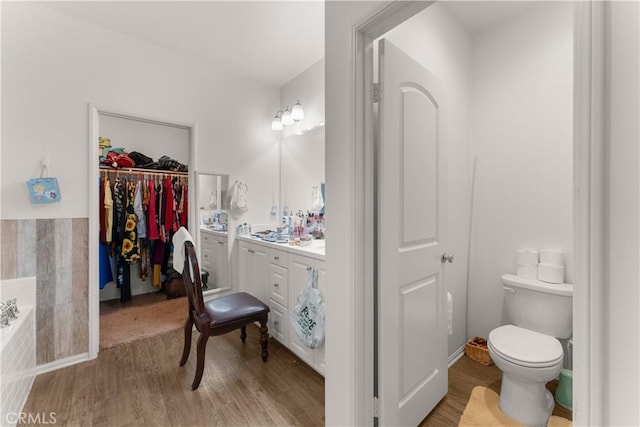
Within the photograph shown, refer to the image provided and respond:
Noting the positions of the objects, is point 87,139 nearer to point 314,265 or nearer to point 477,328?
point 314,265

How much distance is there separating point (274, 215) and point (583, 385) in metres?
3.02

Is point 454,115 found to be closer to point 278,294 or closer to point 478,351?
point 478,351

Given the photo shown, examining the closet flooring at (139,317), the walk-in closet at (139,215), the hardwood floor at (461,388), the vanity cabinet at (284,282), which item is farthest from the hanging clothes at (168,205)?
the hardwood floor at (461,388)

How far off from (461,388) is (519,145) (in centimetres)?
174

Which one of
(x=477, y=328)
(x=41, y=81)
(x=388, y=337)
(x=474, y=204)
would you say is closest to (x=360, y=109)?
(x=388, y=337)

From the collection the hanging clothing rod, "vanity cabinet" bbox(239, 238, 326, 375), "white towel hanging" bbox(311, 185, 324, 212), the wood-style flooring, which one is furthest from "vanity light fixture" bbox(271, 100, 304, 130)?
the wood-style flooring

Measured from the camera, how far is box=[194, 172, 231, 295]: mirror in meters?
3.02

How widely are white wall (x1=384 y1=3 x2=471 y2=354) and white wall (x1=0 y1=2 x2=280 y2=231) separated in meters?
2.08

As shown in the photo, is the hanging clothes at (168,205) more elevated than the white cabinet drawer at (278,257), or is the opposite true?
the hanging clothes at (168,205)

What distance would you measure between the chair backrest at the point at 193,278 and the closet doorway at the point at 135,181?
0.98 m

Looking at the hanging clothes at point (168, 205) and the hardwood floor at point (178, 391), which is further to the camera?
the hanging clothes at point (168, 205)

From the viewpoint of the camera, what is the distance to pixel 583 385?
1.94 feet

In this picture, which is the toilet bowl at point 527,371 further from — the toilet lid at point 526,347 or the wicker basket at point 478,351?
the wicker basket at point 478,351

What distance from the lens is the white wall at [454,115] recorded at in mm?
1914
